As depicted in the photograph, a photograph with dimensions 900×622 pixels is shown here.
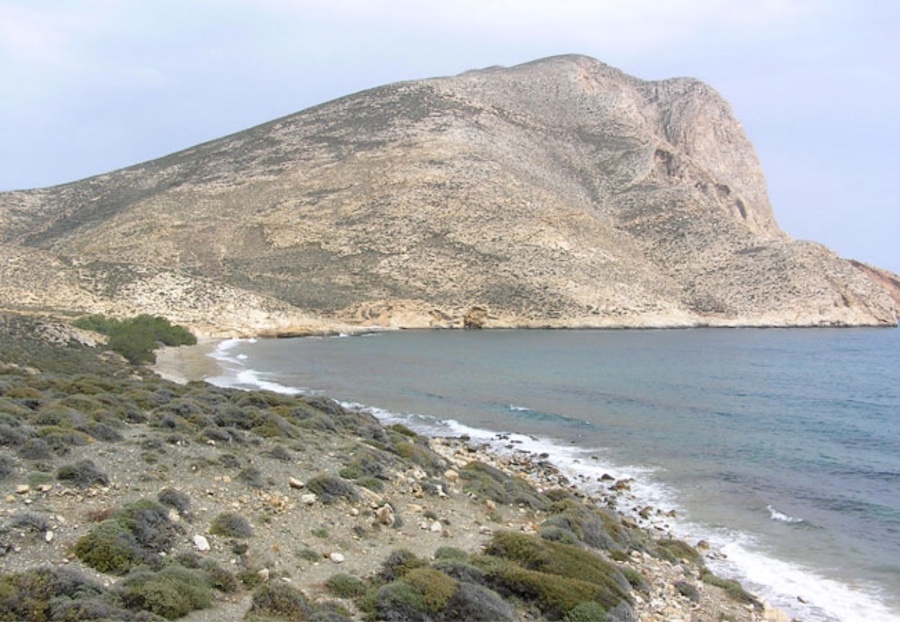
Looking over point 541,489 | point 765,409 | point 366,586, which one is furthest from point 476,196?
point 366,586

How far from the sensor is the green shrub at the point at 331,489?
39.7 ft

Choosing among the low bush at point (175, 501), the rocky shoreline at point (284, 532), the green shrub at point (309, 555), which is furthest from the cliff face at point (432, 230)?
the green shrub at point (309, 555)

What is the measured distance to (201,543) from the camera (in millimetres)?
9484

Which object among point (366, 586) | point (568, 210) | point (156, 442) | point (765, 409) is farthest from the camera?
point (568, 210)

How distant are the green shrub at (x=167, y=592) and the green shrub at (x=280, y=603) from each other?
53 centimetres

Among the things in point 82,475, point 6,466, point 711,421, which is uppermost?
point 6,466

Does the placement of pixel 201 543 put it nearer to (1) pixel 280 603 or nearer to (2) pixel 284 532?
(2) pixel 284 532

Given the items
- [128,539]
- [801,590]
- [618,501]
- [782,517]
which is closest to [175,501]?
[128,539]

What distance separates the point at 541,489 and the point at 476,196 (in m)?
76.0

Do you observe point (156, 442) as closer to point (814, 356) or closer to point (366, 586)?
point (366, 586)

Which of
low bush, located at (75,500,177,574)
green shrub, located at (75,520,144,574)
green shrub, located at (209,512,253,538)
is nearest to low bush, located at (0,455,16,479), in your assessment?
low bush, located at (75,500,177,574)

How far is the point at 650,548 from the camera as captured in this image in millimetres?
13359

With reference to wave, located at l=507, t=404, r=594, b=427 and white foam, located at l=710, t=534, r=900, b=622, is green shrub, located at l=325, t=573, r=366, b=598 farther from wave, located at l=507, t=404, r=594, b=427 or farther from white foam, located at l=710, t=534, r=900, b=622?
wave, located at l=507, t=404, r=594, b=427

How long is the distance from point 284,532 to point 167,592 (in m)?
2.91
